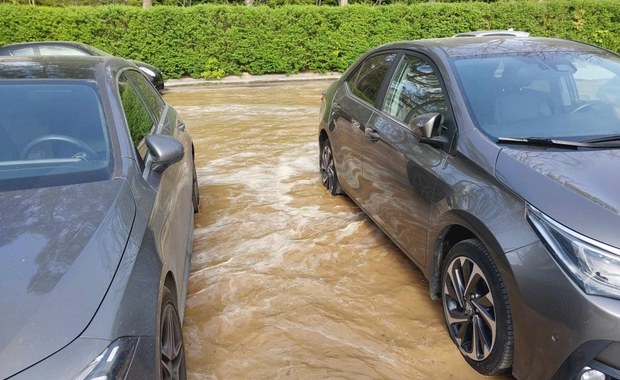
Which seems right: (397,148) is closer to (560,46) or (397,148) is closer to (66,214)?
(560,46)

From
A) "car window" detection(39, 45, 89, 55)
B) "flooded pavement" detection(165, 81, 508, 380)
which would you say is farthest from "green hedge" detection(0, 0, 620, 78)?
"flooded pavement" detection(165, 81, 508, 380)

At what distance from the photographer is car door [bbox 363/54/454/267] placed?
124 inches

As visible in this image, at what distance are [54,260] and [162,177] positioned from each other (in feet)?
3.55

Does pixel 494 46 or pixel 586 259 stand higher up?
pixel 494 46

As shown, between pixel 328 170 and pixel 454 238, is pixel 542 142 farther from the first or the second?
pixel 328 170

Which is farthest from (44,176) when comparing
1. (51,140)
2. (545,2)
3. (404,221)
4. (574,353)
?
(545,2)

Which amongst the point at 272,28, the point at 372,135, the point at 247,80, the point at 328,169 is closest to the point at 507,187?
the point at 372,135

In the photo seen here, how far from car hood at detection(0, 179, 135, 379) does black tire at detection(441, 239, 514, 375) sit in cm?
168

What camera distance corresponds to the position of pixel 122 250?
2.01 metres

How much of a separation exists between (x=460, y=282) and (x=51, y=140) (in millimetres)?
2345

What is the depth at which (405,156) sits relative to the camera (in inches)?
135

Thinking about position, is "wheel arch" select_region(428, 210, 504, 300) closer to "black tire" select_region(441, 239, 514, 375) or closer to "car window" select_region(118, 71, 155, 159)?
"black tire" select_region(441, 239, 514, 375)

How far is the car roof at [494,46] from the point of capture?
11.7ft

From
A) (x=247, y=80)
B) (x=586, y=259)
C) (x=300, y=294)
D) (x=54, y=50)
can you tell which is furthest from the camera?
(x=247, y=80)
